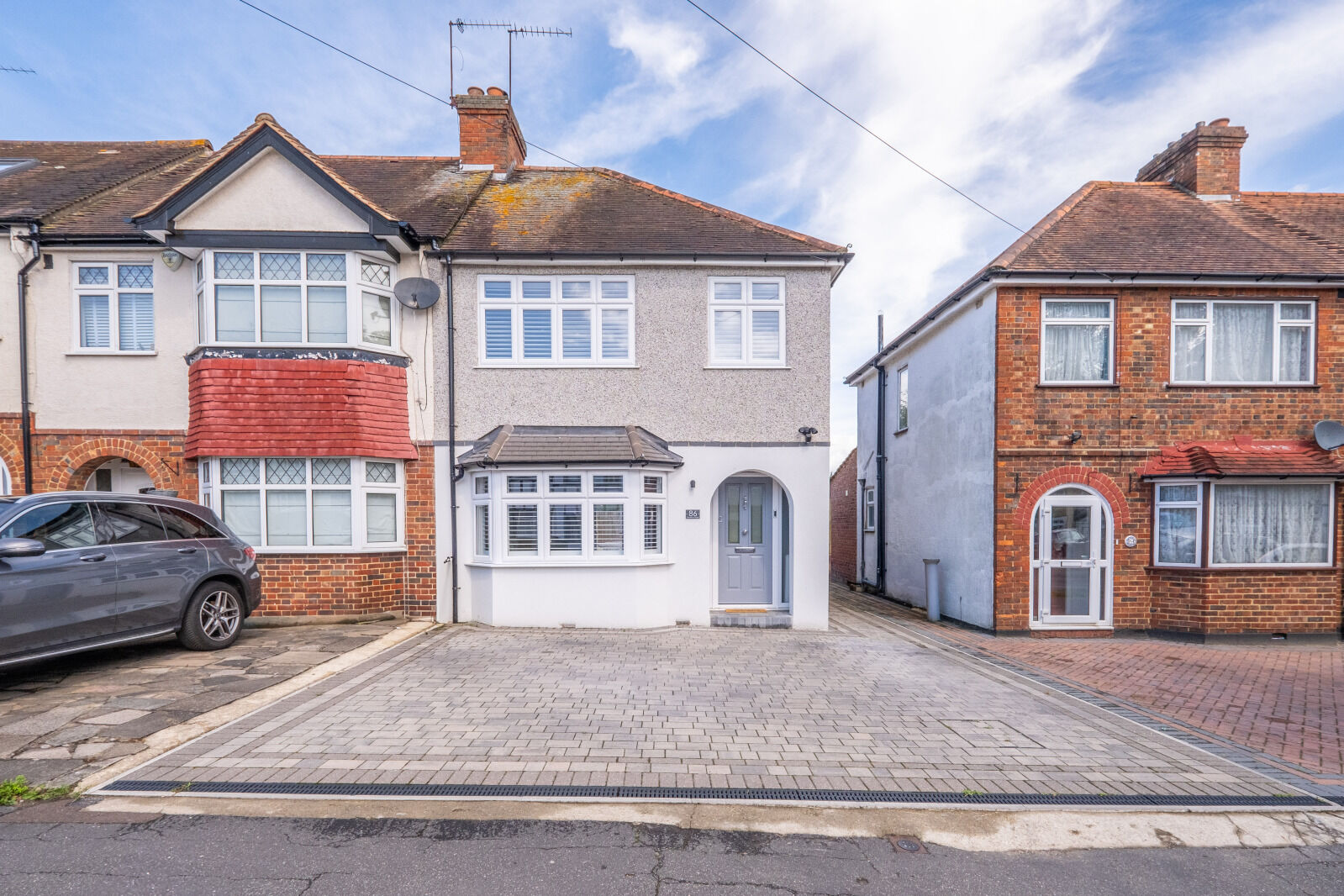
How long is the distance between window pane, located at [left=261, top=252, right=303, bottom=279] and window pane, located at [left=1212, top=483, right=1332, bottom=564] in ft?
46.5

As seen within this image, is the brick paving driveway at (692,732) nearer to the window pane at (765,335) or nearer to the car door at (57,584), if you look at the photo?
the car door at (57,584)

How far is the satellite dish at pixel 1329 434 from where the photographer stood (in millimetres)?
9438

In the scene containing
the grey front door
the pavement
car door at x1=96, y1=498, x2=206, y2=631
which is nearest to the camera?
the pavement

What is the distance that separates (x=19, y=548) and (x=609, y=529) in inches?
238

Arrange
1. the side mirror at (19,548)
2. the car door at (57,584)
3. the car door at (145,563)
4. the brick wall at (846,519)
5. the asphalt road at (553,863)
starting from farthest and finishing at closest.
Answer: the brick wall at (846,519), the car door at (145,563), the car door at (57,584), the side mirror at (19,548), the asphalt road at (553,863)

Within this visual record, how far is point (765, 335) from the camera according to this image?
973cm

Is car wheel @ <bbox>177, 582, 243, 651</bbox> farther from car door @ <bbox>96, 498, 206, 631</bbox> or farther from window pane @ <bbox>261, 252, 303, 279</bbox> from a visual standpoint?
window pane @ <bbox>261, 252, 303, 279</bbox>

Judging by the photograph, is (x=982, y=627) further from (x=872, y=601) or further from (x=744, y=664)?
(x=744, y=664)

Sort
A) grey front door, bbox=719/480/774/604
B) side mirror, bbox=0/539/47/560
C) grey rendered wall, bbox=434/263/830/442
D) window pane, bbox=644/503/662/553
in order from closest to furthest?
side mirror, bbox=0/539/47/560, window pane, bbox=644/503/662/553, grey rendered wall, bbox=434/263/830/442, grey front door, bbox=719/480/774/604

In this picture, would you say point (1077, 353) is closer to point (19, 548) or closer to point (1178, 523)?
point (1178, 523)

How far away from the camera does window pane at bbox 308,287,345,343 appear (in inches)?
356

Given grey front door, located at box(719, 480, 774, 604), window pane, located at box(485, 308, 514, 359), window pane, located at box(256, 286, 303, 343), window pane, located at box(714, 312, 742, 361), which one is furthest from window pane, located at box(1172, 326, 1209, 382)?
window pane, located at box(256, 286, 303, 343)

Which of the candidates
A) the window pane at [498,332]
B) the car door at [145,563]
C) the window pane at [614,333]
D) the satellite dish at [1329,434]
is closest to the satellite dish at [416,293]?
the window pane at [498,332]

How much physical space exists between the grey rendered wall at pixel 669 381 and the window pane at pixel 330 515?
64.3 inches
